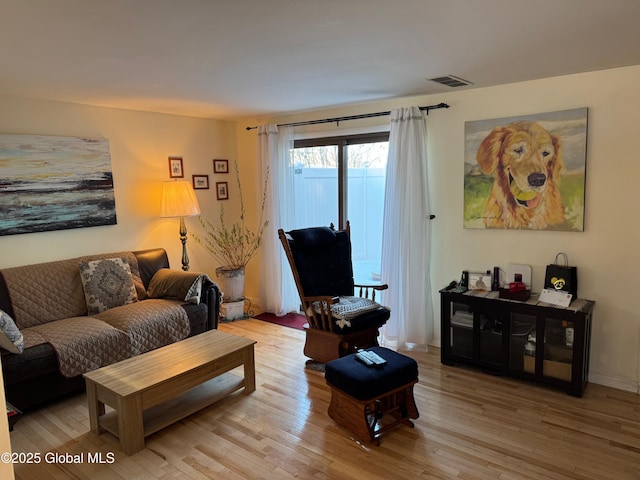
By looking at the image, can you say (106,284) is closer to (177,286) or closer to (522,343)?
(177,286)

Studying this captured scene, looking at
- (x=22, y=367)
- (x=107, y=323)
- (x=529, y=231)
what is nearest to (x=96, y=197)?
(x=107, y=323)

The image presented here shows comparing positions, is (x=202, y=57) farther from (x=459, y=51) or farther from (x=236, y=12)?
(x=459, y=51)

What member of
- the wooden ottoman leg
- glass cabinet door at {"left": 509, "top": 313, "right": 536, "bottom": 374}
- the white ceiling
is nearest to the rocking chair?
the wooden ottoman leg

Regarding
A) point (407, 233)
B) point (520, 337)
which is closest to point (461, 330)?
point (520, 337)

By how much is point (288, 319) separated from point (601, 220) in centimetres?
321

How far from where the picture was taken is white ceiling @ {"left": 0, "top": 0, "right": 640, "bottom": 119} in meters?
1.89

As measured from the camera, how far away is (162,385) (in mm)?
2713

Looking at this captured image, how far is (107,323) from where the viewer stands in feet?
11.7

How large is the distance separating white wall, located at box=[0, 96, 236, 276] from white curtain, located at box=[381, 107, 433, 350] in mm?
2309

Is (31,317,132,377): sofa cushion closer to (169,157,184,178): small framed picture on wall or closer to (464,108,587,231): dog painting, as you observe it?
A: (169,157,184,178): small framed picture on wall

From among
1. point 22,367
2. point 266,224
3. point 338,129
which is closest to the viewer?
point 22,367

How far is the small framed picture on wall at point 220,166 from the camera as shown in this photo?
5.28 m

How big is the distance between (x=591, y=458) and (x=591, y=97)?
95.9 inches

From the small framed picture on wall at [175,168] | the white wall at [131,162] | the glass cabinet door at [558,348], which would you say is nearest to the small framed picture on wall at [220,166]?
the white wall at [131,162]
